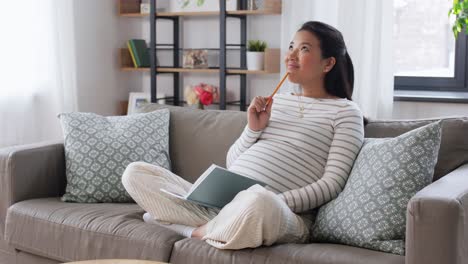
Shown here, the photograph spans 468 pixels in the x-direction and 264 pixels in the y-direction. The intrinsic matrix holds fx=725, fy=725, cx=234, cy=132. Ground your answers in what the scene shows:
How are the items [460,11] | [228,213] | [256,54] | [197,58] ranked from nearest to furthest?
1. [228,213]
2. [460,11]
3. [256,54]
4. [197,58]

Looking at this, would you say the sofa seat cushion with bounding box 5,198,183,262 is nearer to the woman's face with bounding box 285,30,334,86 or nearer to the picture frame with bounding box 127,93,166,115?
the woman's face with bounding box 285,30,334,86

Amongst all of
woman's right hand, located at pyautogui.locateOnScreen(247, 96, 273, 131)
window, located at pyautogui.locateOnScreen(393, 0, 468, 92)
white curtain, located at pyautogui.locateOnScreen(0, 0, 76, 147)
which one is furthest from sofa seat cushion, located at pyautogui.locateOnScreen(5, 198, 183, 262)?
window, located at pyautogui.locateOnScreen(393, 0, 468, 92)

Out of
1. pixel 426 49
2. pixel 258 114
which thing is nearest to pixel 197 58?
pixel 426 49

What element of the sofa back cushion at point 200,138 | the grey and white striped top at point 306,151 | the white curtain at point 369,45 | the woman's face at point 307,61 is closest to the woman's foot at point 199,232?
the grey and white striped top at point 306,151

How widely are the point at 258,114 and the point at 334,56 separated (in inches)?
13.2

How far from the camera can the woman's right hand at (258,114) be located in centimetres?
250

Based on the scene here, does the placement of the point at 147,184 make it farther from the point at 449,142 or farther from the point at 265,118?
the point at 449,142

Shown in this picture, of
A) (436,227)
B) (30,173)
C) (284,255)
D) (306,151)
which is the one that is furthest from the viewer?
(30,173)

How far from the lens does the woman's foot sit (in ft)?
7.38

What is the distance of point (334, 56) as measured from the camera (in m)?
2.53

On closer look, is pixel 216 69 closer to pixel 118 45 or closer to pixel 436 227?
pixel 118 45

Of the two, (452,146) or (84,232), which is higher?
(452,146)

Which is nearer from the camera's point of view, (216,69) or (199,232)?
(199,232)

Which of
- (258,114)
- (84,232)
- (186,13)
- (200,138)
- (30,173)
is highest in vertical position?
(186,13)
